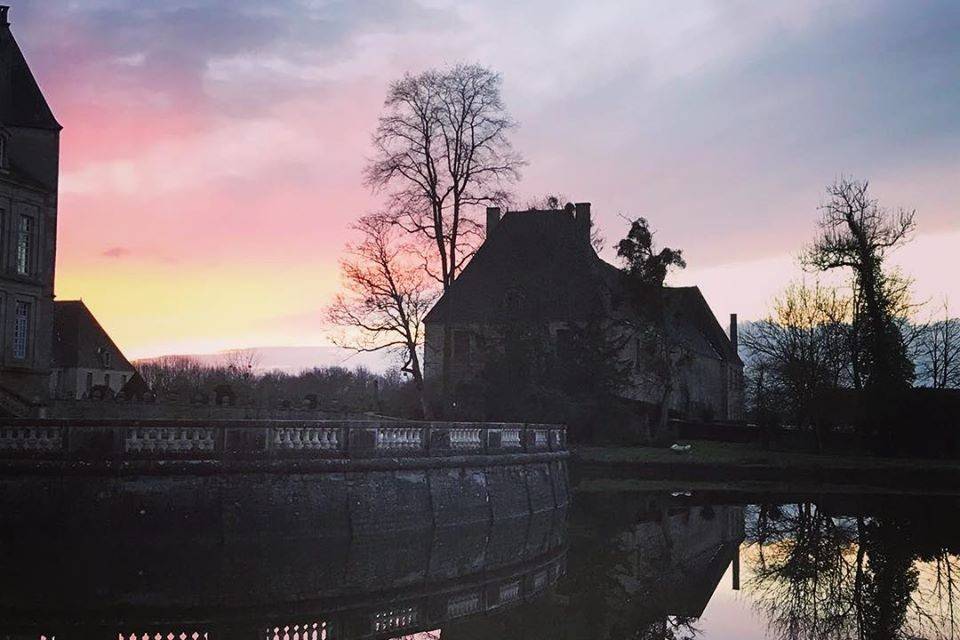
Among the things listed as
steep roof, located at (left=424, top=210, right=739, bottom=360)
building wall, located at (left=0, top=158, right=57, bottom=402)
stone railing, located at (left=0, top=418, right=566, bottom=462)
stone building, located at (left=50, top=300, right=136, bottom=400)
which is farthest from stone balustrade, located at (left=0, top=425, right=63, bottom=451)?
stone building, located at (left=50, top=300, right=136, bottom=400)

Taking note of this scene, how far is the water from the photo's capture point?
47.1 feet

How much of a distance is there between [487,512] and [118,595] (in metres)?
10.6

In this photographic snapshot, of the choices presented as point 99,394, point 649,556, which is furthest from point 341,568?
point 99,394

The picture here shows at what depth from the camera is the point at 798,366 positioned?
50.4m

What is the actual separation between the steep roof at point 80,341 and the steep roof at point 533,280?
23.5 metres

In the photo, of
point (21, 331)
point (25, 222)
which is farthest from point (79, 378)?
point (25, 222)

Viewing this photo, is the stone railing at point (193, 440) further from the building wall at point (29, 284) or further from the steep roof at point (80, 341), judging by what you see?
the steep roof at point (80, 341)

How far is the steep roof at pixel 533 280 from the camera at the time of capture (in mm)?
49347

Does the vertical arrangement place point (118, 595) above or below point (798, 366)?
below

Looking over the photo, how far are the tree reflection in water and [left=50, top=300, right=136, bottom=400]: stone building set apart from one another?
46.9 metres

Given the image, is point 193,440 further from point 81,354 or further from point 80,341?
point 80,341

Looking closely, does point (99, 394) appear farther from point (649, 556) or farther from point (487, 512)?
point (649, 556)

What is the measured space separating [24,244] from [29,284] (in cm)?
127

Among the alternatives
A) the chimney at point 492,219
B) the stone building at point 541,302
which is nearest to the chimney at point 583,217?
the stone building at point 541,302
